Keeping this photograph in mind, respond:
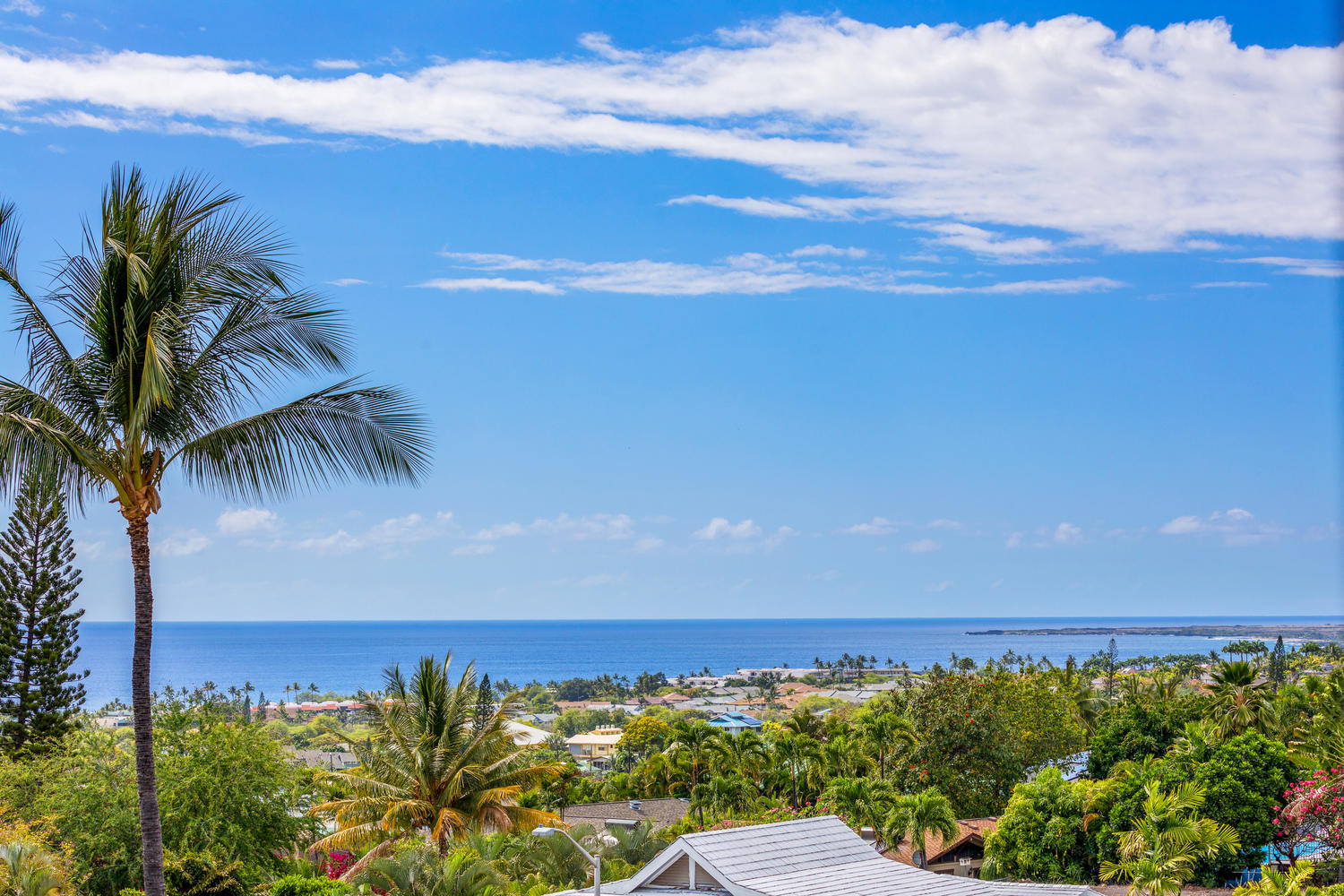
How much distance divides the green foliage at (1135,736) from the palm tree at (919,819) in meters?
10.6

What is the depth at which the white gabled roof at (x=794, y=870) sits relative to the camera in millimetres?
17734

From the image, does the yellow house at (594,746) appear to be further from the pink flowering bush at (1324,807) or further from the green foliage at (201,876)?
the pink flowering bush at (1324,807)

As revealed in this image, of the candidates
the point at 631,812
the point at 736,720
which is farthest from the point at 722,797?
the point at 736,720

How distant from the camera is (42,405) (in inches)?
444

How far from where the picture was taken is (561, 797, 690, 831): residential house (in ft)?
128

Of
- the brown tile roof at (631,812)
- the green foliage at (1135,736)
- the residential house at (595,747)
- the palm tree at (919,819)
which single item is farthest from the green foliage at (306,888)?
the residential house at (595,747)

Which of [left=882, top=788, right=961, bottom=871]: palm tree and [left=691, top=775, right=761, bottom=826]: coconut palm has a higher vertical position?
[left=882, top=788, right=961, bottom=871]: palm tree

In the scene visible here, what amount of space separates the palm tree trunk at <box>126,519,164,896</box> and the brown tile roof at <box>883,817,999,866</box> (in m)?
28.4

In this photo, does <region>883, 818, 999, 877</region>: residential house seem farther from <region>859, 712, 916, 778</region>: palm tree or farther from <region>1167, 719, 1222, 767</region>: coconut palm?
<region>1167, 719, 1222, 767</region>: coconut palm

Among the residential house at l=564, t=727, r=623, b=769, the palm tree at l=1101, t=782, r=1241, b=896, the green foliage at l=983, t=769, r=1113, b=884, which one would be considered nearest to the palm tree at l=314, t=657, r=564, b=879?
the palm tree at l=1101, t=782, r=1241, b=896

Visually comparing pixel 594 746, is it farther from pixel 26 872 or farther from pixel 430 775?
pixel 26 872

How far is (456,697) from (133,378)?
1744 centimetres

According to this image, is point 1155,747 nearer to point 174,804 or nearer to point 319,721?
point 174,804

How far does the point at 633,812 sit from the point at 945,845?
11063 mm
